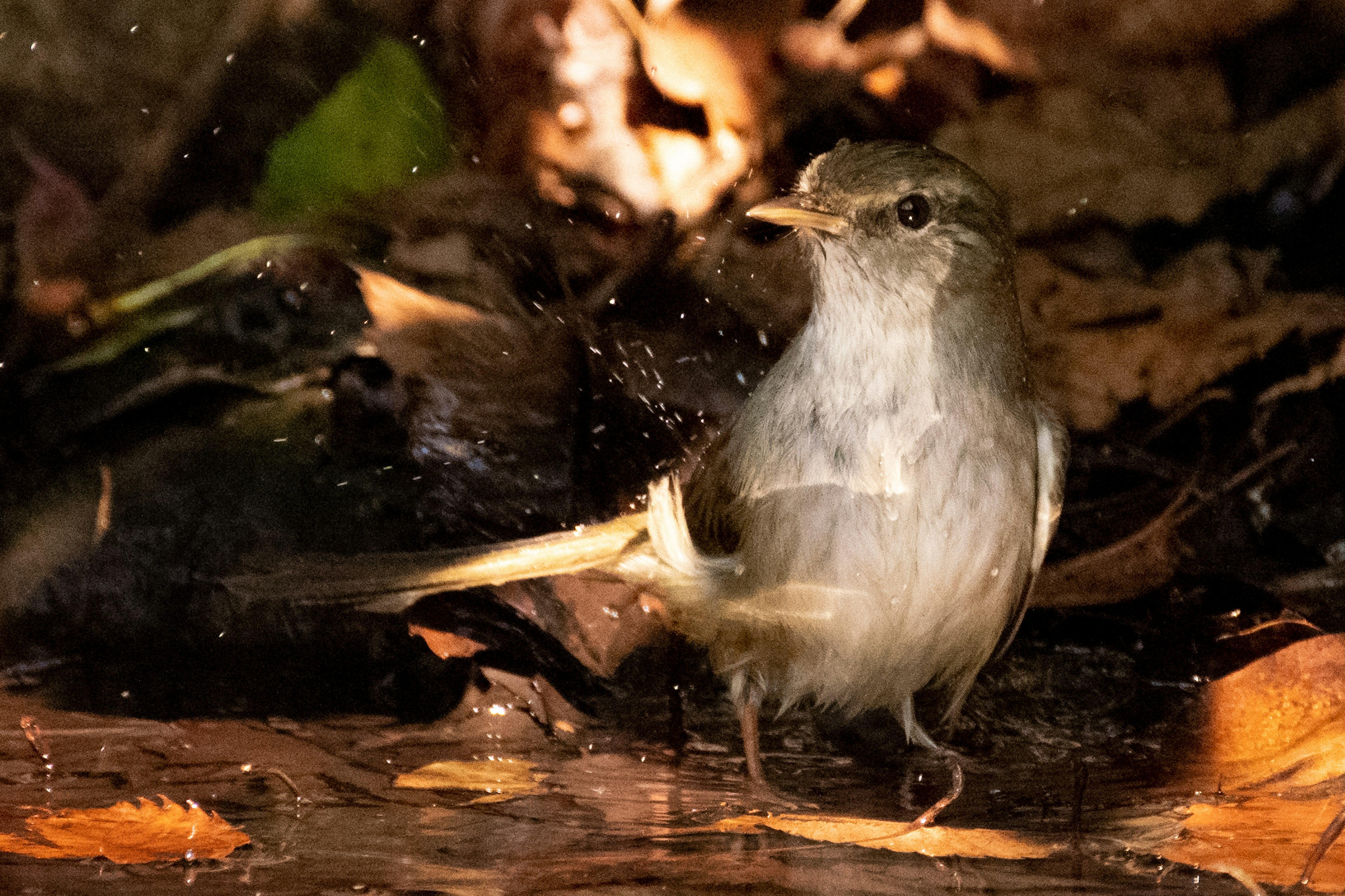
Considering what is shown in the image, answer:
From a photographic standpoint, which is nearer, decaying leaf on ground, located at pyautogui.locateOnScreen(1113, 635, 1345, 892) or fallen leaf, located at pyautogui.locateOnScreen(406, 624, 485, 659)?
decaying leaf on ground, located at pyautogui.locateOnScreen(1113, 635, 1345, 892)

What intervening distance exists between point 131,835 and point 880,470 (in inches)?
52.6

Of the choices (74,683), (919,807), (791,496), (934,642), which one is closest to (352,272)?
(74,683)

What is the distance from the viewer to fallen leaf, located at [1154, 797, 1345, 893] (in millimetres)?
1800

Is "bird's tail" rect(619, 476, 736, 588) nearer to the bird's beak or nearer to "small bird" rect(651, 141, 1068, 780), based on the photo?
"small bird" rect(651, 141, 1068, 780)

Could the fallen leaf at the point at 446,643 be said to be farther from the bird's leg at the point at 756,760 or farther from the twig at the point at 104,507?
the twig at the point at 104,507

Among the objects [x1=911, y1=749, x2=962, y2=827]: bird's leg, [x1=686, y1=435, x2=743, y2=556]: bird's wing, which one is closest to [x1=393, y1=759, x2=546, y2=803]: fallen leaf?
[x1=686, y1=435, x2=743, y2=556]: bird's wing

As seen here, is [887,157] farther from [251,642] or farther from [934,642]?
[251,642]

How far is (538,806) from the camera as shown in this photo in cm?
207

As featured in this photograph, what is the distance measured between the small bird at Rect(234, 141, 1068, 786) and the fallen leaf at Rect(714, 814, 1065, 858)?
0.75 ft

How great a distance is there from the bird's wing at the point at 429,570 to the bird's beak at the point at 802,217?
70 cm

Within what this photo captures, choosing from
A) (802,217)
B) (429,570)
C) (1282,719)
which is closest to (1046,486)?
(1282,719)

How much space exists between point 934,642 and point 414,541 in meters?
1.17

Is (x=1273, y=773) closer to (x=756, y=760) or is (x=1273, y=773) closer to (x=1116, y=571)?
(x=1116, y=571)

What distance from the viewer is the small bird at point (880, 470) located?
7.34 feet
